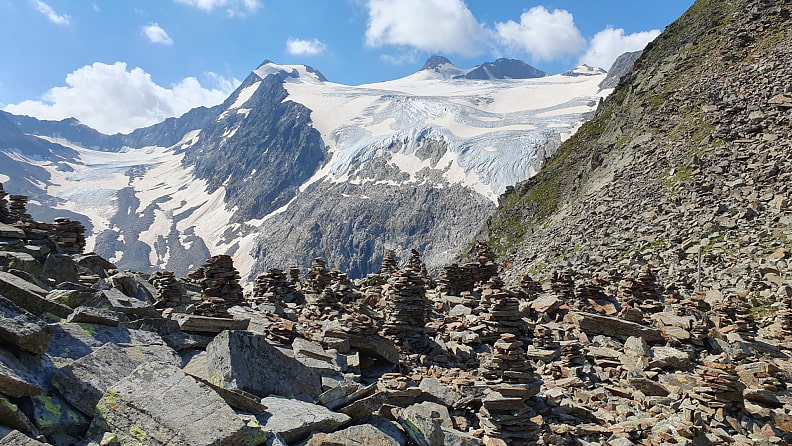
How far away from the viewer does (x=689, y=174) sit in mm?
36375

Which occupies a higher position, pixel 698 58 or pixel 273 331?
pixel 698 58

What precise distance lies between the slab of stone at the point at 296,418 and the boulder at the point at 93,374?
2329 mm

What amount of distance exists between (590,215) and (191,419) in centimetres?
4040

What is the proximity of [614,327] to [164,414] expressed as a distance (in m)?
18.0

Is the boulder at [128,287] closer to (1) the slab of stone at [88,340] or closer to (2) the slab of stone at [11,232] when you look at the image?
(2) the slab of stone at [11,232]

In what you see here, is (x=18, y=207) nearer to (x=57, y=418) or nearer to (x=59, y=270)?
(x=59, y=270)

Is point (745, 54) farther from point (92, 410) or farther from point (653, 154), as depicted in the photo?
point (92, 410)

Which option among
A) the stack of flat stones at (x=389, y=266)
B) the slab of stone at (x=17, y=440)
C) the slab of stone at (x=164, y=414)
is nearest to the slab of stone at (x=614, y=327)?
the stack of flat stones at (x=389, y=266)

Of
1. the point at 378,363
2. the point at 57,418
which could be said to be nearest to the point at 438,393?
the point at 378,363

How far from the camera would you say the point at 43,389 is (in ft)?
21.4

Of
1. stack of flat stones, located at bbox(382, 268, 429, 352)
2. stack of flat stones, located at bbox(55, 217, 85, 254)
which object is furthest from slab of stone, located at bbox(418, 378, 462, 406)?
stack of flat stones, located at bbox(55, 217, 85, 254)

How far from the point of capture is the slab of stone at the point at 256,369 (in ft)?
29.1

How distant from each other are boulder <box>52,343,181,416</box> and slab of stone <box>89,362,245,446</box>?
315 millimetres

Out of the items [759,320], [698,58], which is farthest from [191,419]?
[698,58]
